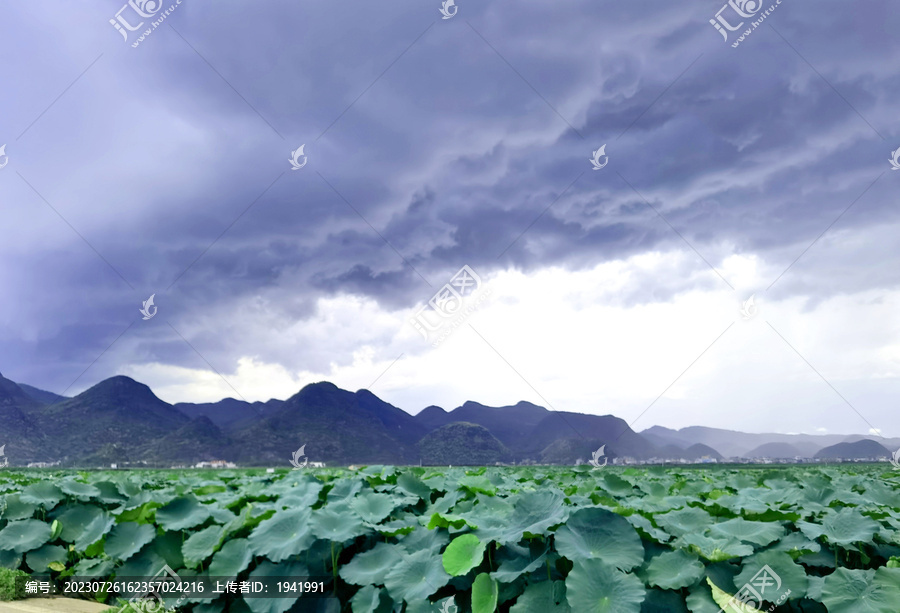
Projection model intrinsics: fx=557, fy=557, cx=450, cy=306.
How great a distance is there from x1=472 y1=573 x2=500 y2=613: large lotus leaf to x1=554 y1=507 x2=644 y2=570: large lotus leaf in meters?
0.42

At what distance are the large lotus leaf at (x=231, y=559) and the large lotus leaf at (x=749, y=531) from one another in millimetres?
2978

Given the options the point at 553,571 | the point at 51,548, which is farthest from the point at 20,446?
the point at 553,571

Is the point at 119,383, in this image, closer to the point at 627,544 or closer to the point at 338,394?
the point at 338,394

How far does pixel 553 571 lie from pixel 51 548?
586 centimetres

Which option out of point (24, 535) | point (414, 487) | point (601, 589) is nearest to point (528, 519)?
point (601, 589)

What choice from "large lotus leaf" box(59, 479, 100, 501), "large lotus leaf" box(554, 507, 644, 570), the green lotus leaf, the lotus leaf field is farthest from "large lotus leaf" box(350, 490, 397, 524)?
the green lotus leaf

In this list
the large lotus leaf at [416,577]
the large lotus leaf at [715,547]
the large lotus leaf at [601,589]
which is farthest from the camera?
the large lotus leaf at [416,577]

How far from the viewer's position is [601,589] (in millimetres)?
2602

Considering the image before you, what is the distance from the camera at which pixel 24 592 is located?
18.7ft

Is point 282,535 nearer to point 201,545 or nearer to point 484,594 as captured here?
point 201,545

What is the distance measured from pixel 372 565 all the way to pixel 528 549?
3.53ft

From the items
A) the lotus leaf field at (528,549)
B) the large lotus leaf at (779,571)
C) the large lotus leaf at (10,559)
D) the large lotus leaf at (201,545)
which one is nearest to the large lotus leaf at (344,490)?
the lotus leaf field at (528,549)

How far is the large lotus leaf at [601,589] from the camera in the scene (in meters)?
2.52

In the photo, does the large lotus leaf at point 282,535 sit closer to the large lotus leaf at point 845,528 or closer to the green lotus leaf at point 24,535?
the large lotus leaf at point 845,528
